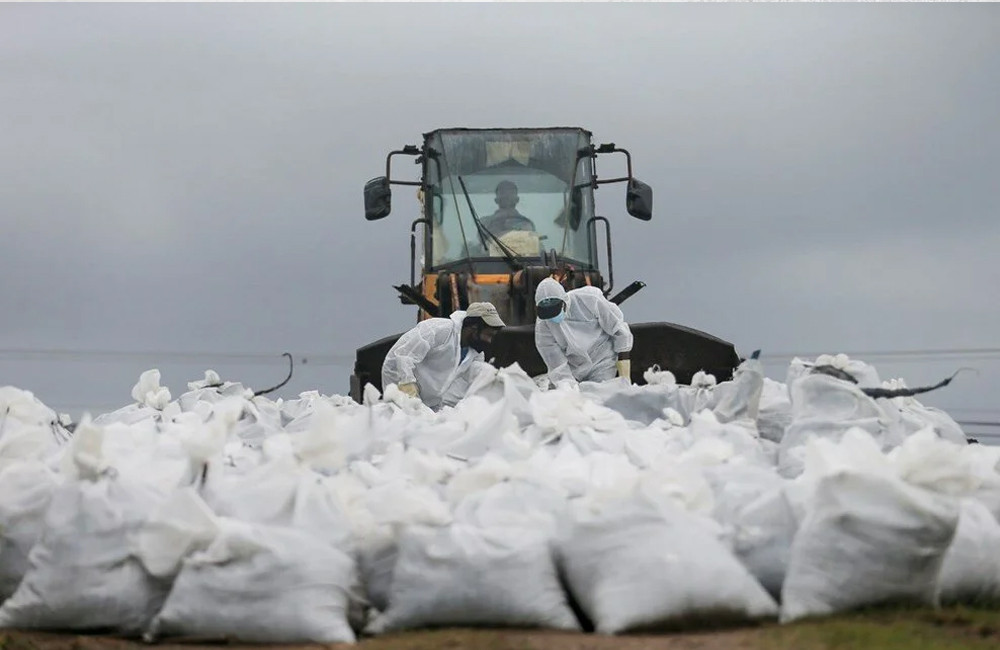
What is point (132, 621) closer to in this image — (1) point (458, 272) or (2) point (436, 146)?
(1) point (458, 272)

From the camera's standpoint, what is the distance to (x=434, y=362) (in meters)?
8.63

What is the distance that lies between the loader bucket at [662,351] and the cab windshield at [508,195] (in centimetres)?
105

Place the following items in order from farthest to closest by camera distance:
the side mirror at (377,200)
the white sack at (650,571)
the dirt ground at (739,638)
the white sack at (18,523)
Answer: the side mirror at (377,200), the white sack at (18,523), the white sack at (650,571), the dirt ground at (739,638)

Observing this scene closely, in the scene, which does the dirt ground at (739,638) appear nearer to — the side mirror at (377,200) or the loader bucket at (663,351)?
the loader bucket at (663,351)

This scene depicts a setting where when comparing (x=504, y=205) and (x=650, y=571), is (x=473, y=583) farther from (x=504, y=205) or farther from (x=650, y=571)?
(x=504, y=205)

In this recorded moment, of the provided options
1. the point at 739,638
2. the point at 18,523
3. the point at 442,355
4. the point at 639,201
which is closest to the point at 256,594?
the point at 18,523

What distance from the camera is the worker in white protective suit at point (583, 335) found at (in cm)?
836

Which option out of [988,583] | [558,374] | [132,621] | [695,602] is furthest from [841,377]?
[558,374]

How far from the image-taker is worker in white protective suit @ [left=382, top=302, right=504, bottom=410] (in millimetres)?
8406

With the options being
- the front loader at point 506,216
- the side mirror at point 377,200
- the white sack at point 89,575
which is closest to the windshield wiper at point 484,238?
the front loader at point 506,216

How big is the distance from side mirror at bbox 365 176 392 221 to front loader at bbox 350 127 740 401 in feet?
0.84

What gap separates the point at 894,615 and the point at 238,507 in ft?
5.36

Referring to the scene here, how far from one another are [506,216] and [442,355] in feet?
5.05

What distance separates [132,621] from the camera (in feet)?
11.7
